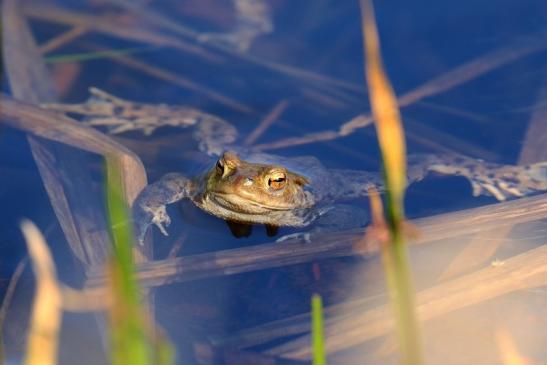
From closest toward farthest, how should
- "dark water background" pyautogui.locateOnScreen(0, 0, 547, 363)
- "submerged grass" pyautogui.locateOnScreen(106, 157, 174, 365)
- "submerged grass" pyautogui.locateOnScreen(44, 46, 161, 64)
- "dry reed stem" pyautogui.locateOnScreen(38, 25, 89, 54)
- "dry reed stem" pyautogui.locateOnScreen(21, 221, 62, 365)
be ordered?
1. "submerged grass" pyautogui.locateOnScreen(106, 157, 174, 365)
2. "dry reed stem" pyautogui.locateOnScreen(21, 221, 62, 365)
3. "dark water background" pyautogui.locateOnScreen(0, 0, 547, 363)
4. "submerged grass" pyautogui.locateOnScreen(44, 46, 161, 64)
5. "dry reed stem" pyautogui.locateOnScreen(38, 25, 89, 54)

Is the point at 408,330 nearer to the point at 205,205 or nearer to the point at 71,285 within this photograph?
the point at 71,285

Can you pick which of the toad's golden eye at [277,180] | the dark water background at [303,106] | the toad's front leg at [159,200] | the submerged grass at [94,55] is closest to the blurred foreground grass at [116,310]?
the dark water background at [303,106]

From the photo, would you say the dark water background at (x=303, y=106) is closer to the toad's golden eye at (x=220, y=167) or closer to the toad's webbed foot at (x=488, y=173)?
the toad's webbed foot at (x=488, y=173)

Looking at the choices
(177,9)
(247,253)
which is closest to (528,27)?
(177,9)

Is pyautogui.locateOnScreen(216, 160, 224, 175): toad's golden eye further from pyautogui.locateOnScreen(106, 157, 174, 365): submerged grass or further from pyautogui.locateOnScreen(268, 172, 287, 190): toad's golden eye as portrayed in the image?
pyautogui.locateOnScreen(106, 157, 174, 365): submerged grass

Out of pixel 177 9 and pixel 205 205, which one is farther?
pixel 177 9

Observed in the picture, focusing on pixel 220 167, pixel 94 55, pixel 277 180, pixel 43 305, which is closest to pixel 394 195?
pixel 43 305

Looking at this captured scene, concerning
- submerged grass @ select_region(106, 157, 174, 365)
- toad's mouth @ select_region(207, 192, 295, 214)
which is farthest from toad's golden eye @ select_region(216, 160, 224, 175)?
submerged grass @ select_region(106, 157, 174, 365)
